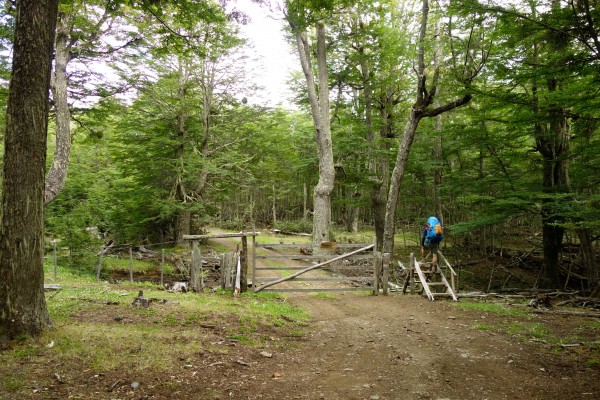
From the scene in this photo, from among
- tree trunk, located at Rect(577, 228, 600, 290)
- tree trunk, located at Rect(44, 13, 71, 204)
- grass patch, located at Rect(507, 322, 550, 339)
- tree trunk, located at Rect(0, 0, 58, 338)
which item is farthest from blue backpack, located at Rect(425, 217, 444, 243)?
tree trunk, located at Rect(44, 13, 71, 204)

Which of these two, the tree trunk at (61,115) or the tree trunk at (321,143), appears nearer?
the tree trunk at (61,115)

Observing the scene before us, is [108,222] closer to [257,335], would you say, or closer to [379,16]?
[257,335]

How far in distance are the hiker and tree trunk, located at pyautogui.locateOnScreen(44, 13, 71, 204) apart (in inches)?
464

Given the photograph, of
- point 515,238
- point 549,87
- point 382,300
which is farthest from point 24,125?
point 515,238

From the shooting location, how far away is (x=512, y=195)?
14.0m

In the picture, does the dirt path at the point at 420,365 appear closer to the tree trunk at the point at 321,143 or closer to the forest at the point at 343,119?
the forest at the point at 343,119

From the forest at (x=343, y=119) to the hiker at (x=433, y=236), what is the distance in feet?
6.04

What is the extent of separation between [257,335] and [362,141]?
549 inches

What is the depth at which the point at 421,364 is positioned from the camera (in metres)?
5.46

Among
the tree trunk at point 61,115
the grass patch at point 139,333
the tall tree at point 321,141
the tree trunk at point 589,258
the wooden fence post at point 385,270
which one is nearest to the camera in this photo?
the grass patch at point 139,333

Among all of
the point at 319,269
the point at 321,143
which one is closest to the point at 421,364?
the point at 319,269

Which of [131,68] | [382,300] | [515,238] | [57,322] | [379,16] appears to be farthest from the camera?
[515,238]

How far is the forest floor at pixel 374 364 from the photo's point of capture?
420cm

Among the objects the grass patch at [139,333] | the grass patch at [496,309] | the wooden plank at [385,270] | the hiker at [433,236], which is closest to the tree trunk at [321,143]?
the wooden plank at [385,270]
